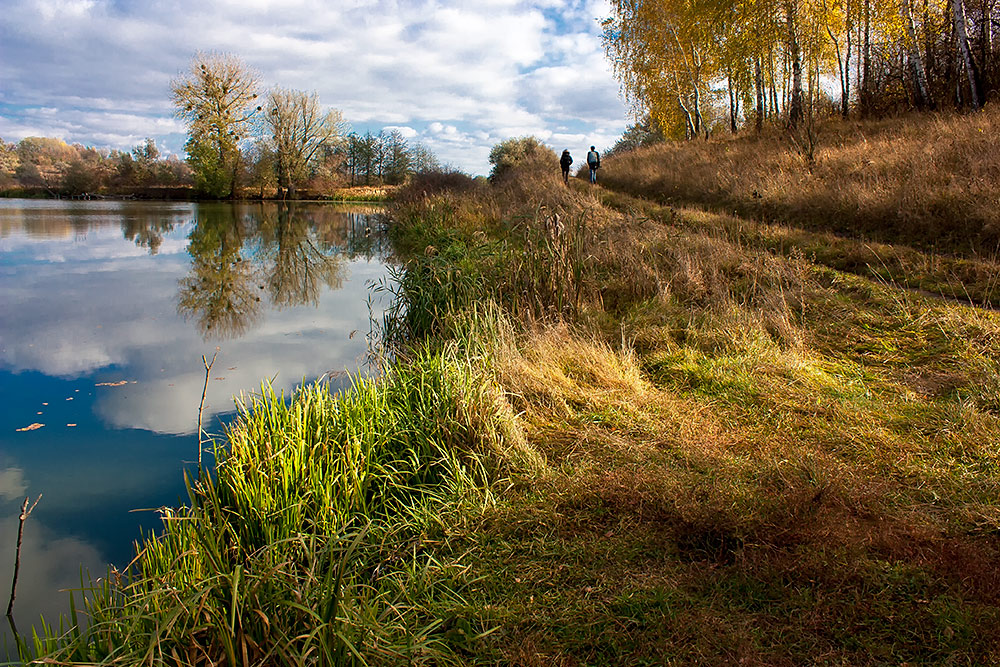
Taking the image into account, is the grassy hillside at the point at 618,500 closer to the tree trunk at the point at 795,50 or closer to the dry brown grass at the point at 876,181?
the dry brown grass at the point at 876,181

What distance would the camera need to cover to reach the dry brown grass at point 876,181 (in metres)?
8.48

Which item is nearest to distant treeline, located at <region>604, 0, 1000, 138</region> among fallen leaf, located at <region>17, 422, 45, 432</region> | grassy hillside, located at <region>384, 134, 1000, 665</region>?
grassy hillside, located at <region>384, 134, 1000, 665</region>

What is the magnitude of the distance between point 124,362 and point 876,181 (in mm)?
12379

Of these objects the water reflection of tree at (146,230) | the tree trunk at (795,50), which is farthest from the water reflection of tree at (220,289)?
the tree trunk at (795,50)

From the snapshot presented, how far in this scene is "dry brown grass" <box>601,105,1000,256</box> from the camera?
848 centimetres

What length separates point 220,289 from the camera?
13094 mm

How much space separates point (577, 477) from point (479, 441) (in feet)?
2.56

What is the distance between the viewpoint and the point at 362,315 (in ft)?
35.4

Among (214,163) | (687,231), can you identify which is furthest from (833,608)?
(214,163)

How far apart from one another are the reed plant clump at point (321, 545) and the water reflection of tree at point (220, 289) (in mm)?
5754

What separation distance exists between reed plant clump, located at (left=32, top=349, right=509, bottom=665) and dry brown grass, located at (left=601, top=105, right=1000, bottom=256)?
7535mm

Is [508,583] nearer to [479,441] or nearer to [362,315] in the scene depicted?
[479,441]

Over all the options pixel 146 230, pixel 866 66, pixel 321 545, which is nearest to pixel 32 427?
pixel 321 545

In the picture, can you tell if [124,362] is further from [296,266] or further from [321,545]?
[296,266]
